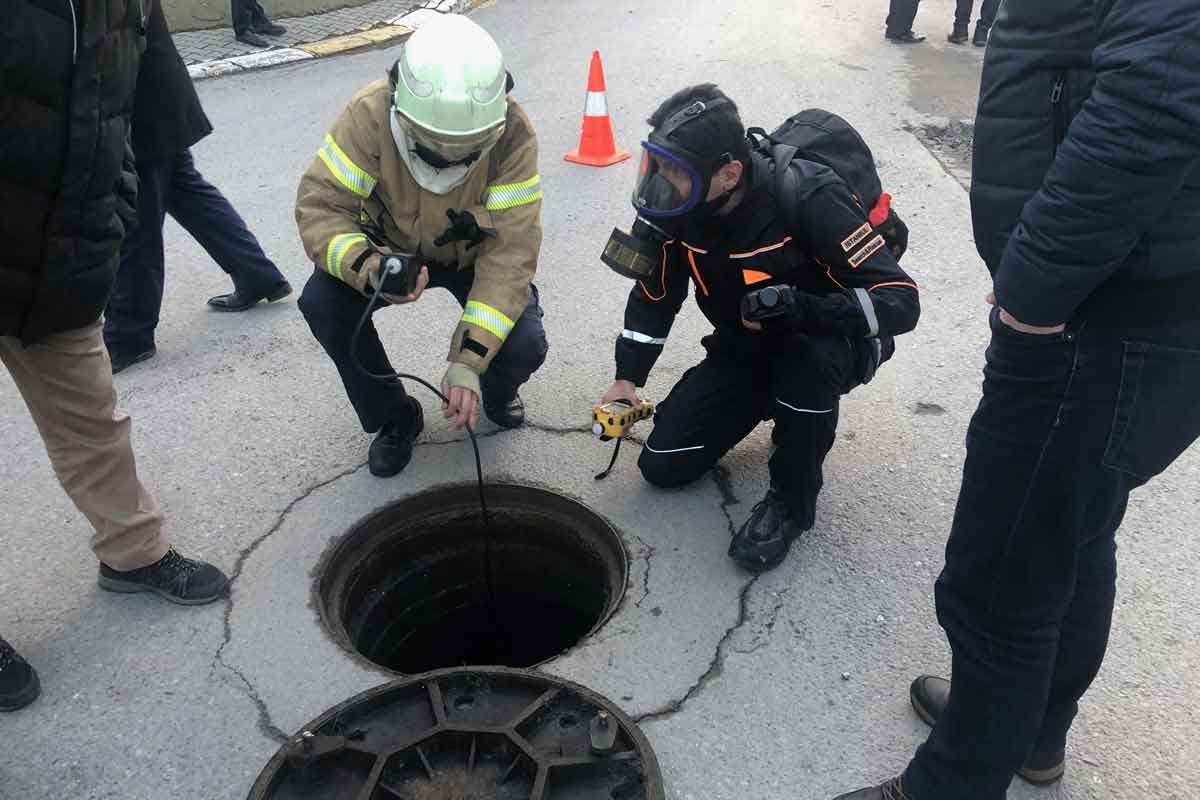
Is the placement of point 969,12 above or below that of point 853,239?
below

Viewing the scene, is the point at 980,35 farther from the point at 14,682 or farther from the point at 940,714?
the point at 14,682

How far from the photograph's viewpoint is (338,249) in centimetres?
297

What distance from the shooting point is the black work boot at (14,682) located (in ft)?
7.95

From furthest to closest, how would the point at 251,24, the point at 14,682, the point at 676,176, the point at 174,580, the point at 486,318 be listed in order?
the point at 251,24, the point at 486,318, the point at 174,580, the point at 676,176, the point at 14,682

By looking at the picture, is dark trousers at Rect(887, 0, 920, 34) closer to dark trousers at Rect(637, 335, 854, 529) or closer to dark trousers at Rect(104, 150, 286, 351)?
dark trousers at Rect(104, 150, 286, 351)

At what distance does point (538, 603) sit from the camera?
11.6 feet

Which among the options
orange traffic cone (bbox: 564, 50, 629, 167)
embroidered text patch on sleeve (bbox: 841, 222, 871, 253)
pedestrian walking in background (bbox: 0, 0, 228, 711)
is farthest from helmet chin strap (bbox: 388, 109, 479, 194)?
orange traffic cone (bbox: 564, 50, 629, 167)

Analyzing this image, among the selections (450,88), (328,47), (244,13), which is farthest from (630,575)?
(244,13)

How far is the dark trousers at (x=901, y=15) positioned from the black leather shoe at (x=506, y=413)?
24.6ft

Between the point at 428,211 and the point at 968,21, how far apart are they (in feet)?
27.3

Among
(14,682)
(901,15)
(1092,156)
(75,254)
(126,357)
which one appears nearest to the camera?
(1092,156)

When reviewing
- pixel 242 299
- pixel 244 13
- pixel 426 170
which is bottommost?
pixel 244 13

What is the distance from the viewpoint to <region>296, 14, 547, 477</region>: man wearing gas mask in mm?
2723

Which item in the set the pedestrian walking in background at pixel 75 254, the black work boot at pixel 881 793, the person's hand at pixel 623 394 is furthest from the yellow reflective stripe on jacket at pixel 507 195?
the black work boot at pixel 881 793
